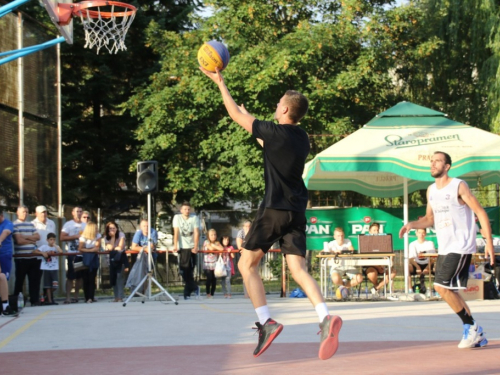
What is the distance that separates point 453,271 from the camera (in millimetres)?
8695

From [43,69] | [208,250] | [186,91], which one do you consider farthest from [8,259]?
[186,91]

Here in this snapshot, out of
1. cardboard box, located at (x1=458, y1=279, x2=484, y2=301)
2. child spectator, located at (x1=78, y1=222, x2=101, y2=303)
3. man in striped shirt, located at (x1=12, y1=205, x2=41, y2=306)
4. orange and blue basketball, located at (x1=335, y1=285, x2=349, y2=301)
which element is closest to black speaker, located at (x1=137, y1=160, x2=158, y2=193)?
child spectator, located at (x1=78, y1=222, x2=101, y2=303)

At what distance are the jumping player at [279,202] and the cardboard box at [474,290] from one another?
420 inches

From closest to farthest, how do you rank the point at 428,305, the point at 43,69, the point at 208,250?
the point at 428,305
the point at 208,250
the point at 43,69

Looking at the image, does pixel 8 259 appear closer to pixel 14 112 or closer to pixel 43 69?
pixel 14 112

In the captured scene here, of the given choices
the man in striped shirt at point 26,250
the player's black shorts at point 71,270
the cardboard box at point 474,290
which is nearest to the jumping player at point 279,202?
the cardboard box at point 474,290

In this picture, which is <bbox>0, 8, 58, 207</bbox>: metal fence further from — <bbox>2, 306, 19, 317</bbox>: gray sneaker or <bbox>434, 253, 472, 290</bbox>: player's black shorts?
<bbox>434, 253, 472, 290</bbox>: player's black shorts

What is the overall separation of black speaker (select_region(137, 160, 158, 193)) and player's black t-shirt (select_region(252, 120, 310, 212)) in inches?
412

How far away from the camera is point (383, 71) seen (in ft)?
102

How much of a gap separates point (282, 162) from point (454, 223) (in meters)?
2.55

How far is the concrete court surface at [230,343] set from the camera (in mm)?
7066

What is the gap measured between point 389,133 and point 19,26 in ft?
31.7

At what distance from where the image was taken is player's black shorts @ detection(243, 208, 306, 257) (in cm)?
713

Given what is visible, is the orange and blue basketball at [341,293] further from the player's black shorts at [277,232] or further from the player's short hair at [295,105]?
the player's short hair at [295,105]
